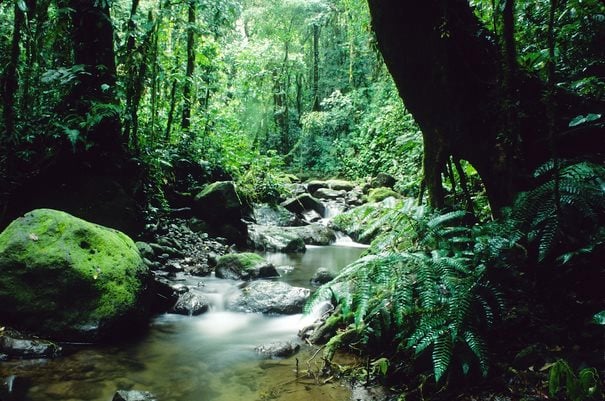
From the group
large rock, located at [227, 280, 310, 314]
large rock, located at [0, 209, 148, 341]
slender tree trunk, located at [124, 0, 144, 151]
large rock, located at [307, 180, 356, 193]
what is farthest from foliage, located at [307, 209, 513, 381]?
large rock, located at [307, 180, 356, 193]

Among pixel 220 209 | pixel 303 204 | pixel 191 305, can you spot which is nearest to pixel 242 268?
pixel 191 305

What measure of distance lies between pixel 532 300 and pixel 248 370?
2548 mm

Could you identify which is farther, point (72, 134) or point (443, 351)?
point (72, 134)

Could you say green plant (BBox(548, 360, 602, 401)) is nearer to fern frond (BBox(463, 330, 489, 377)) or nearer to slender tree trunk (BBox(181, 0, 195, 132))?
fern frond (BBox(463, 330, 489, 377))

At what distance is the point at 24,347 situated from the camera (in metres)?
3.77

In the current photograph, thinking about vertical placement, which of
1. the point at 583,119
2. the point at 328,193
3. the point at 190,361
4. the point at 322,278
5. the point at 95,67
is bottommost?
the point at 190,361

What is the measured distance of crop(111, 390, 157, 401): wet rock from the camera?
3008mm

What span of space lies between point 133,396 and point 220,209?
6.51 metres

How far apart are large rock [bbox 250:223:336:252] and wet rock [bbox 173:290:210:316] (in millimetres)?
3997

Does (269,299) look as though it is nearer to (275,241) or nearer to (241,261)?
(241,261)

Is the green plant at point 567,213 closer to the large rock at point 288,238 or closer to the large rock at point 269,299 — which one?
the large rock at point 269,299

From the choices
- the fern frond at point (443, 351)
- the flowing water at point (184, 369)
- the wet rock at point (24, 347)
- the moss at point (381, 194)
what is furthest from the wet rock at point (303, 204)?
the fern frond at point (443, 351)

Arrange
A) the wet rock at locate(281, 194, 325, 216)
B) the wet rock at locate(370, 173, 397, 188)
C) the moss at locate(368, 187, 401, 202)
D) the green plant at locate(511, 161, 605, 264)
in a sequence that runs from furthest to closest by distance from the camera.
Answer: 1. the wet rock at locate(370, 173, 397, 188)
2. the moss at locate(368, 187, 401, 202)
3. the wet rock at locate(281, 194, 325, 216)
4. the green plant at locate(511, 161, 605, 264)

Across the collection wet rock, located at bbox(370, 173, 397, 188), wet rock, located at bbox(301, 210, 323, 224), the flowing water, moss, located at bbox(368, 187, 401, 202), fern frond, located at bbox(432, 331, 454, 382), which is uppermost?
wet rock, located at bbox(370, 173, 397, 188)
